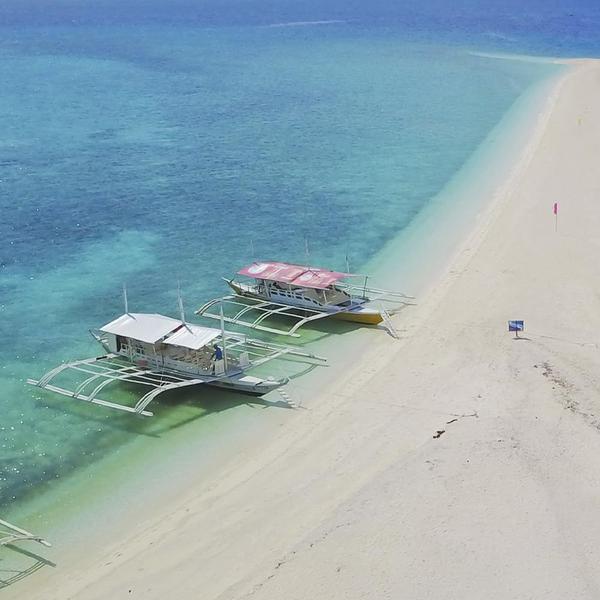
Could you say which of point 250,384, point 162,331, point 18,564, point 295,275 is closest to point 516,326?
point 295,275

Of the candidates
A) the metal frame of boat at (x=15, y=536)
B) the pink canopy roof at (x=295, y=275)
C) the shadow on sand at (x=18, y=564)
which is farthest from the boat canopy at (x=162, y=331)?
the shadow on sand at (x=18, y=564)

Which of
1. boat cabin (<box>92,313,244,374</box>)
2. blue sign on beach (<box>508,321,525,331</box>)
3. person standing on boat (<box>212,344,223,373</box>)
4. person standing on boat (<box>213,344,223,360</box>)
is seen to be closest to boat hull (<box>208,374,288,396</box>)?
boat cabin (<box>92,313,244,374</box>)

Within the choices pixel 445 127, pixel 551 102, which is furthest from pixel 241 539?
pixel 551 102

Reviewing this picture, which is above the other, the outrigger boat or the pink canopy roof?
the pink canopy roof

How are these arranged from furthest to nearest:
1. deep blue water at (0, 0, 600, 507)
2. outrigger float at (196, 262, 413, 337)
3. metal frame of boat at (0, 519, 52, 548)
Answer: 1. deep blue water at (0, 0, 600, 507)
2. outrigger float at (196, 262, 413, 337)
3. metal frame of boat at (0, 519, 52, 548)

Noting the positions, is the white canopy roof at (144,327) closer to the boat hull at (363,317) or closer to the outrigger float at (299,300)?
the outrigger float at (299,300)

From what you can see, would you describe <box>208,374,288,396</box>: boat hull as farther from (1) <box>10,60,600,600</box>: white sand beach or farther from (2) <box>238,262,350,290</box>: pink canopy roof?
(2) <box>238,262,350,290</box>: pink canopy roof

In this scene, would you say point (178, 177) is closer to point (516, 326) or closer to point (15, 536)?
point (516, 326)
